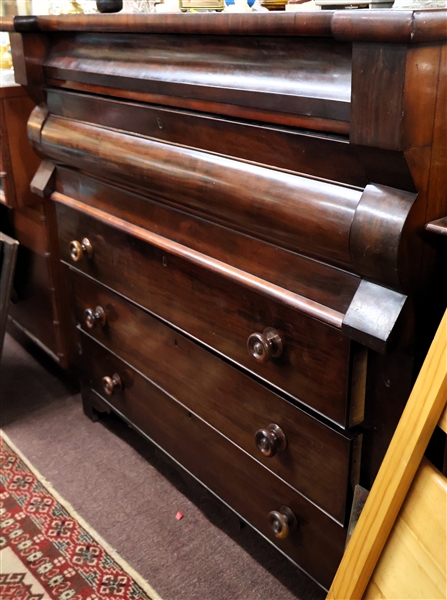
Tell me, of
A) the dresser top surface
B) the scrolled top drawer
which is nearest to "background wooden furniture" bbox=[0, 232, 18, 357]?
the scrolled top drawer

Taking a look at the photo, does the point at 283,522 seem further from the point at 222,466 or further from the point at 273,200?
the point at 273,200

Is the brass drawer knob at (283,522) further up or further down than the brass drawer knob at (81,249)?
further down

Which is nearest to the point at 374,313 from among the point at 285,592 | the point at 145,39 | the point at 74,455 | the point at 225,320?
the point at 225,320

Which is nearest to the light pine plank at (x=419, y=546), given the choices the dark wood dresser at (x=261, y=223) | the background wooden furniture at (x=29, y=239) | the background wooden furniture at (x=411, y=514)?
the background wooden furniture at (x=411, y=514)

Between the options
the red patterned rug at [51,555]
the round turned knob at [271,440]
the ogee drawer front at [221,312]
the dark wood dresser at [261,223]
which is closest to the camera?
the dark wood dresser at [261,223]

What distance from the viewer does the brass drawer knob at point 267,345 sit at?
1.10 meters

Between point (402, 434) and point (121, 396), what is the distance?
108cm

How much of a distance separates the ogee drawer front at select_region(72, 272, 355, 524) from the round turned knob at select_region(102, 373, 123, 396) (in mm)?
83

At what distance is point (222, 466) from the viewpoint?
1.40 m

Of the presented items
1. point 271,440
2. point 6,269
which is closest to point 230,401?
point 271,440

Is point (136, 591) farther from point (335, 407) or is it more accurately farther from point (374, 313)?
point (374, 313)

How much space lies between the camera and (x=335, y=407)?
3.44ft

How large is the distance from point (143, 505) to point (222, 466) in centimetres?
37

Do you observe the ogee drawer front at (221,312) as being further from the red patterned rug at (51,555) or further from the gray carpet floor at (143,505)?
the red patterned rug at (51,555)
